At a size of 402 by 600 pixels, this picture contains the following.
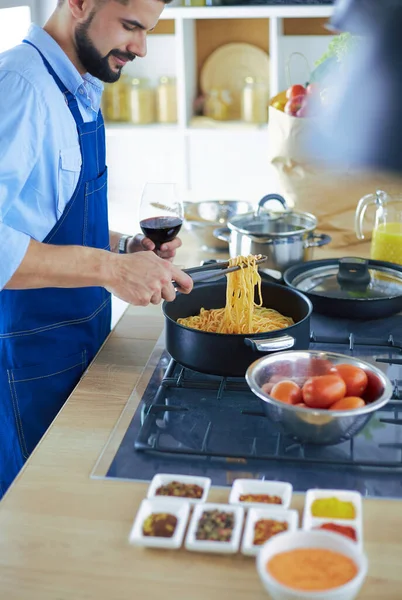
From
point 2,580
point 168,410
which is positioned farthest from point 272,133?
point 2,580

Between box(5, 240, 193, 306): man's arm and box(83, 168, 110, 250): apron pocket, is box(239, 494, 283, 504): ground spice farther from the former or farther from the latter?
box(83, 168, 110, 250): apron pocket

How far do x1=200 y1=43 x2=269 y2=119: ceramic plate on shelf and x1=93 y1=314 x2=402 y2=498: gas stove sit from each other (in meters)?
3.14

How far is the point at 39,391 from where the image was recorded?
189 centimetres

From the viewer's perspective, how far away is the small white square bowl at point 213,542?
44.3 inches

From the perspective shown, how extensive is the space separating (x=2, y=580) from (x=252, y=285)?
3.23 feet

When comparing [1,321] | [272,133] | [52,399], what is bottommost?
[52,399]

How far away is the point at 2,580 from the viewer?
1097mm

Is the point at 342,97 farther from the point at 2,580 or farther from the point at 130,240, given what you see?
the point at 2,580

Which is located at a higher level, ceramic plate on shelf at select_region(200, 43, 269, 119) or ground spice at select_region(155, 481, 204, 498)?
ceramic plate on shelf at select_region(200, 43, 269, 119)

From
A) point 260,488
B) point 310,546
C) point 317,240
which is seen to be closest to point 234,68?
point 317,240

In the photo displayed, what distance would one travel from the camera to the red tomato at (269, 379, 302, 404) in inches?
54.4

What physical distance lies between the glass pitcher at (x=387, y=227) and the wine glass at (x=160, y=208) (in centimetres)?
67

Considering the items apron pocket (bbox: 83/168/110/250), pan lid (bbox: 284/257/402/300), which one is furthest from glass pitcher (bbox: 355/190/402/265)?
apron pocket (bbox: 83/168/110/250)

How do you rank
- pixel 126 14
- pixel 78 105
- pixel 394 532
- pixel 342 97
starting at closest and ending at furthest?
pixel 394 532 → pixel 126 14 → pixel 78 105 → pixel 342 97
